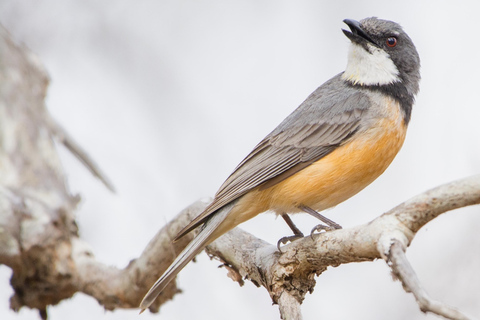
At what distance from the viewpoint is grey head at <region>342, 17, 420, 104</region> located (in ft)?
21.3

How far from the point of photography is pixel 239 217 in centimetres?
594

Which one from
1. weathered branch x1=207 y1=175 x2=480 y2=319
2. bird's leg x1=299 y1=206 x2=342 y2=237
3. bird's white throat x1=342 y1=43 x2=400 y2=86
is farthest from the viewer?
bird's white throat x1=342 y1=43 x2=400 y2=86

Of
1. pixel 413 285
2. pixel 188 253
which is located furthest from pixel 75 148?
pixel 413 285

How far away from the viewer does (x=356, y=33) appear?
6.56m

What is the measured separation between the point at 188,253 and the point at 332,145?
1690 millimetres

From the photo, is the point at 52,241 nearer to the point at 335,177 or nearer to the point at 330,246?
the point at 335,177

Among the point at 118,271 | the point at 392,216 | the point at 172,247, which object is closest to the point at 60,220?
the point at 118,271

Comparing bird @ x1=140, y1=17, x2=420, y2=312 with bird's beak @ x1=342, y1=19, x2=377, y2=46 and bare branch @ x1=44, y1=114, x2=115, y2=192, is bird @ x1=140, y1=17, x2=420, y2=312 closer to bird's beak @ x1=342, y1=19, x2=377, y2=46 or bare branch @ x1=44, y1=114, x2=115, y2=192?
bird's beak @ x1=342, y1=19, x2=377, y2=46

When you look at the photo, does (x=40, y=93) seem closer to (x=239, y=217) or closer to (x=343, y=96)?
(x=239, y=217)

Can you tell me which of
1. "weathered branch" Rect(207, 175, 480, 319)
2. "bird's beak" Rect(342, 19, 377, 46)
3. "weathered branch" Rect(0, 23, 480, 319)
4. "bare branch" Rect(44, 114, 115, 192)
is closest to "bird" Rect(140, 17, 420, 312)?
"bird's beak" Rect(342, 19, 377, 46)

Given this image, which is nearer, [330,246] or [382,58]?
[330,246]

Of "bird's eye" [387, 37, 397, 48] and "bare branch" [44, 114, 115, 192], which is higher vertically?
"bird's eye" [387, 37, 397, 48]

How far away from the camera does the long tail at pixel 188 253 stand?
17.8 feet

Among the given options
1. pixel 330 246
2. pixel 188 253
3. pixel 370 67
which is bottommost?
pixel 188 253
